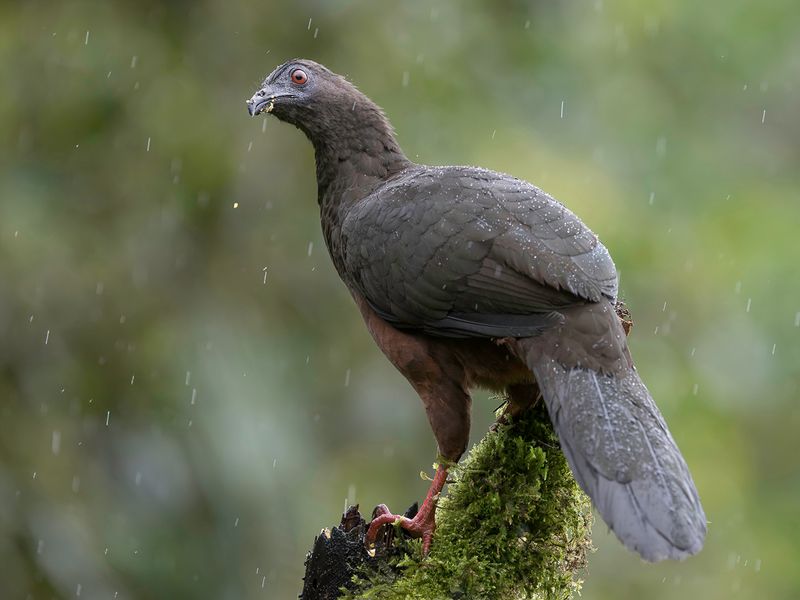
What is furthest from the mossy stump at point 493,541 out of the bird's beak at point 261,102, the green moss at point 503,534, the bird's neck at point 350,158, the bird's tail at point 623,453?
the bird's beak at point 261,102

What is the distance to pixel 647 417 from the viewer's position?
3570 mm

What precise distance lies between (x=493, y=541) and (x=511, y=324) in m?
0.72

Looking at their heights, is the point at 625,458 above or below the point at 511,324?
below

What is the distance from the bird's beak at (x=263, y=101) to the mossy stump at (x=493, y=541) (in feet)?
5.85

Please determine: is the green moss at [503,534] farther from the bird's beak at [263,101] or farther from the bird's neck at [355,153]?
the bird's beak at [263,101]

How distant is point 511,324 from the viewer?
12.6ft

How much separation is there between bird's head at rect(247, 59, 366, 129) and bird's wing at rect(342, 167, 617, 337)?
0.65m

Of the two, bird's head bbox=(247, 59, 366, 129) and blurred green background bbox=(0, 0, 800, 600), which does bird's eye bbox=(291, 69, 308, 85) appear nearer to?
bird's head bbox=(247, 59, 366, 129)

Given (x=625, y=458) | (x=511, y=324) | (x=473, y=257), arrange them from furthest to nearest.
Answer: (x=473, y=257) → (x=511, y=324) → (x=625, y=458)

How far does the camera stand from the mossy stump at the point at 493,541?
12.1 ft

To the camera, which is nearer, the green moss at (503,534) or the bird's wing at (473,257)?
the green moss at (503,534)

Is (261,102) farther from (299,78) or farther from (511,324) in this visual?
(511,324)

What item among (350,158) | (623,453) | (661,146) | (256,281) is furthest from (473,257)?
(661,146)

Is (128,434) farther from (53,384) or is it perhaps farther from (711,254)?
(711,254)
